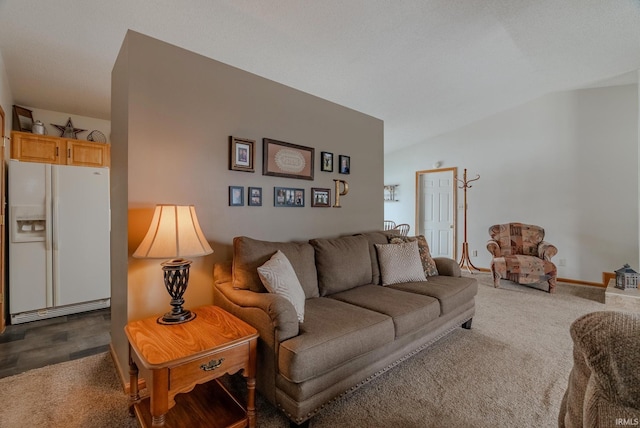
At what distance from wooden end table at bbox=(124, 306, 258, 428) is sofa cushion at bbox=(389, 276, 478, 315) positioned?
1.53 meters

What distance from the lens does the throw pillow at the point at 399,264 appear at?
2.75 meters

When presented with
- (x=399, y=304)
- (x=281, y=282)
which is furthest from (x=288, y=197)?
(x=399, y=304)

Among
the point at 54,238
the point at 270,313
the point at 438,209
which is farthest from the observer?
the point at 438,209

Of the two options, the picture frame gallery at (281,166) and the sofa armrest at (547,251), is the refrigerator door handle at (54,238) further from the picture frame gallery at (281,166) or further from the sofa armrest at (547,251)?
the sofa armrest at (547,251)

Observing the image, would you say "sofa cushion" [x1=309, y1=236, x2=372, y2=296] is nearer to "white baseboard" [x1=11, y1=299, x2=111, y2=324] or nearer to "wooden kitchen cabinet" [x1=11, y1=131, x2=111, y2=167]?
"white baseboard" [x1=11, y1=299, x2=111, y2=324]

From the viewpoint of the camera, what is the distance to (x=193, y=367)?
4.34ft

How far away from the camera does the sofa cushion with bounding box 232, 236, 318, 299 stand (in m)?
1.97

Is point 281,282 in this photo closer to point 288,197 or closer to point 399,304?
point 399,304

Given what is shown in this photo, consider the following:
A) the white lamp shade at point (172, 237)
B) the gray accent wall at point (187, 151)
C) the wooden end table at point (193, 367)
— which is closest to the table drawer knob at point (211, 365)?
the wooden end table at point (193, 367)

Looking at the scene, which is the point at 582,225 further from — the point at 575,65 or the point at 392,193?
the point at 392,193

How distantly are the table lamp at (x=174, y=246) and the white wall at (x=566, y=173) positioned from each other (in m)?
5.40

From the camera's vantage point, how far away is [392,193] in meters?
6.84

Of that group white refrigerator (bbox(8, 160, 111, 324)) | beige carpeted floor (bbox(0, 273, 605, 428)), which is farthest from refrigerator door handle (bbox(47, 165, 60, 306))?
beige carpeted floor (bbox(0, 273, 605, 428))

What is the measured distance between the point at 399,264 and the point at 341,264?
25.5 inches
